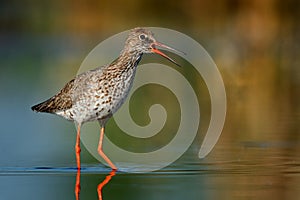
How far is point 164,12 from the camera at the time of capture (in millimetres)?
25812

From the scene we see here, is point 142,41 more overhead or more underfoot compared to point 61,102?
more overhead

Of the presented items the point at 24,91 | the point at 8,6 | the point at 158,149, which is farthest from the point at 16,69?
the point at 158,149

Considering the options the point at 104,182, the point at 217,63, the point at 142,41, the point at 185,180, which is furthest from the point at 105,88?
the point at 217,63

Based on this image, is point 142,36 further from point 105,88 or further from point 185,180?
point 185,180

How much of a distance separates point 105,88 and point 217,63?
9.71m

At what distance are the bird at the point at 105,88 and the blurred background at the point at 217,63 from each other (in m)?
0.62

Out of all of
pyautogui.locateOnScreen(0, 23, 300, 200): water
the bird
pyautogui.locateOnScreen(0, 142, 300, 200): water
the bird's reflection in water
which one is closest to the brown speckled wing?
the bird

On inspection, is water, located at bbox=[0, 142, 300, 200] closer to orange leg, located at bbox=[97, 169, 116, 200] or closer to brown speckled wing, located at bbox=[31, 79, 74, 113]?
orange leg, located at bbox=[97, 169, 116, 200]

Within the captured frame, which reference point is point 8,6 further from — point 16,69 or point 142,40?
point 142,40

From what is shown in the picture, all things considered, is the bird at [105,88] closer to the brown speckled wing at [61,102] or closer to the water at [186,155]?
the brown speckled wing at [61,102]

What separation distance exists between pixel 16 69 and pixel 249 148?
28.8ft

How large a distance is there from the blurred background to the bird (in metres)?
0.62

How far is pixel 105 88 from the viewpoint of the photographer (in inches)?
389

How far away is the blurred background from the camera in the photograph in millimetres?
10328
